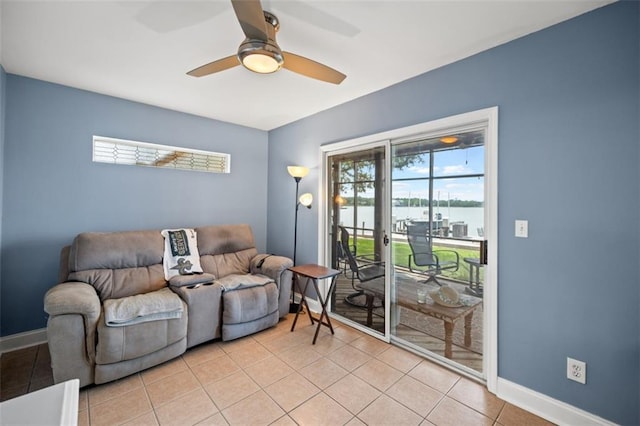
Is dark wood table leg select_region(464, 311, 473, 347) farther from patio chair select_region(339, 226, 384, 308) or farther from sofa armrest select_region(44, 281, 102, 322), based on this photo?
sofa armrest select_region(44, 281, 102, 322)

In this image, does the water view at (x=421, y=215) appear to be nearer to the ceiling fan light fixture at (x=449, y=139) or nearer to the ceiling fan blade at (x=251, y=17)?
the ceiling fan light fixture at (x=449, y=139)

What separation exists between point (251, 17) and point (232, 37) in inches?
28.7

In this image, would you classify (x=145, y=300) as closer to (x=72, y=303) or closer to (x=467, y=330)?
(x=72, y=303)

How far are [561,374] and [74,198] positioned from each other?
4.49 metres

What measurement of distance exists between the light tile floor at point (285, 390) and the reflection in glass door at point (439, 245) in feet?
0.91

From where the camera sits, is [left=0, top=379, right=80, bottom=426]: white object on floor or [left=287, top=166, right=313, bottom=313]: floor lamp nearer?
A: [left=0, top=379, right=80, bottom=426]: white object on floor

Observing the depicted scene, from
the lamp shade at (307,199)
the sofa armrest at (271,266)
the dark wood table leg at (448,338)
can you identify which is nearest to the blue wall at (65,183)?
the sofa armrest at (271,266)

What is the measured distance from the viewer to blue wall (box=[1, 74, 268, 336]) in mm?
2580

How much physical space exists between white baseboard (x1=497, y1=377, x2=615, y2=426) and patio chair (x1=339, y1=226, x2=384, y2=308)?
133cm

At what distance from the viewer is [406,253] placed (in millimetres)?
2742

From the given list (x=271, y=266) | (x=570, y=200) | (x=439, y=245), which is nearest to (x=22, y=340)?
(x=271, y=266)

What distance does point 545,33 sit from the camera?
72.1 inches

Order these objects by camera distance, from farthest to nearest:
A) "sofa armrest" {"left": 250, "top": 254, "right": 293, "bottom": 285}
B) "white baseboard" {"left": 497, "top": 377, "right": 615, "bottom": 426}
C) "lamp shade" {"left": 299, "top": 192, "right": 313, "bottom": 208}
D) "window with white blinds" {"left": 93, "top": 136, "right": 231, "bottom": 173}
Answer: "lamp shade" {"left": 299, "top": 192, "right": 313, "bottom": 208} < "sofa armrest" {"left": 250, "top": 254, "right": 293, "bottom": 285} < "window with white blinds" {"left": 93, "top": 136, "right": 231, "bottom": 173} < "white baseboard" {"left": 497, "top": 377, "right": 615, "bottom": 426}

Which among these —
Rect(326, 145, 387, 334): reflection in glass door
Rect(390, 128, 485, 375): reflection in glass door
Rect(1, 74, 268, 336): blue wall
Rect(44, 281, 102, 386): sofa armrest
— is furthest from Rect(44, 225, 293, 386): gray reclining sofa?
Rect(390, 128, 485, 375): reflection in glass door
